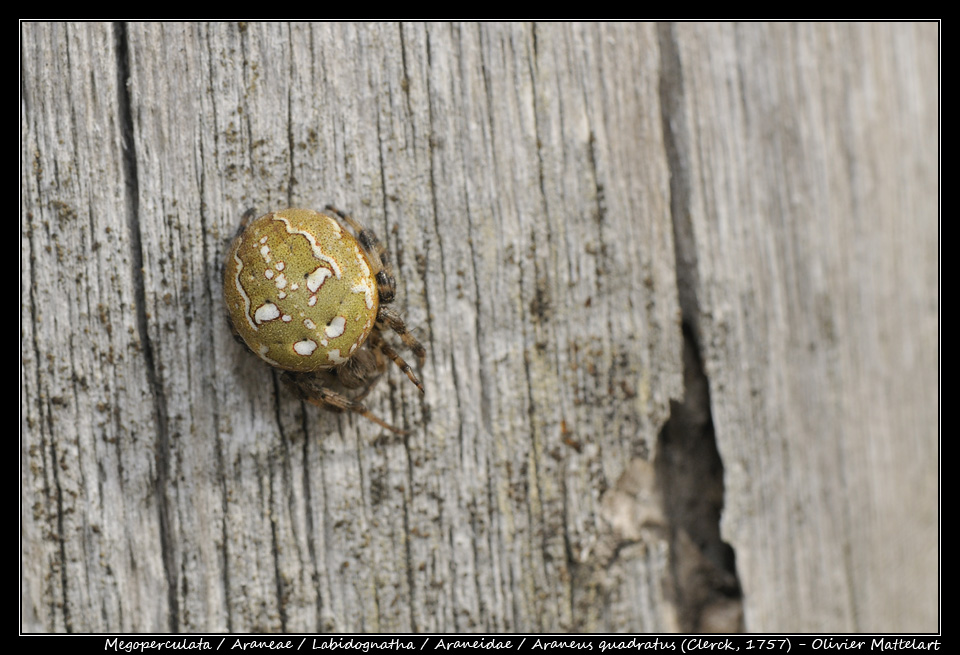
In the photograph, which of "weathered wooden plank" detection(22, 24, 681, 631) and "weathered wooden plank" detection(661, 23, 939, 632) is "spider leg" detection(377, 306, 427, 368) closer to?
"weathered wooden plank" detection(22, 24, 681, 631)

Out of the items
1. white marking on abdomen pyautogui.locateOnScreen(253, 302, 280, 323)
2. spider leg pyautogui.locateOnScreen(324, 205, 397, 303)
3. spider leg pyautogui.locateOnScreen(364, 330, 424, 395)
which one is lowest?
spider leg pyautogui.locateOnScreen(364, 330, 424, 395)

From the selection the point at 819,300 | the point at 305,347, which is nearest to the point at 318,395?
the point at 305,347

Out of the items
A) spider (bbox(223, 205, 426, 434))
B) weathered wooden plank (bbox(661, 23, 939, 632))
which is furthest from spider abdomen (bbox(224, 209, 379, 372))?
weathered wooden plank (bbox(661, 23, 939, 632))

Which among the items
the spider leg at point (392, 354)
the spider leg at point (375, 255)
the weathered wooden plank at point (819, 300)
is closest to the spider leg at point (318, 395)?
the spider leg at point (392, 354)

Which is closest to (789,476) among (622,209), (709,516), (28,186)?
(709,516)

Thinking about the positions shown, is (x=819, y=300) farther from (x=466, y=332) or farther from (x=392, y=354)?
(x=392, y=354)

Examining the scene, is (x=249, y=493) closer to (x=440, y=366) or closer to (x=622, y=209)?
(x=440, y=366)
